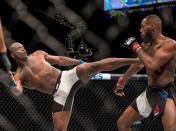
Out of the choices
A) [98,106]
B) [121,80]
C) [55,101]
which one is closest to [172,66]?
[121,80]

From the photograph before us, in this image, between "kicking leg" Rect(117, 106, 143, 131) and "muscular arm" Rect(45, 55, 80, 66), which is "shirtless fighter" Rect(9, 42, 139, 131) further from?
"kicking leg" Rect(117, 106, 143, 131)

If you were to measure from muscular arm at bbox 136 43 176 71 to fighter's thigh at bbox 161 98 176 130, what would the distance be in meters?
0.24

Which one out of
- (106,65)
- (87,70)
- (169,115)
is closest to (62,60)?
(87,70)

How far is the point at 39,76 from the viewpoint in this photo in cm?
312

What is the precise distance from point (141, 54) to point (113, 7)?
6.16 ft

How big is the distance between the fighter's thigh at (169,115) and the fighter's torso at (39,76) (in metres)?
0.94

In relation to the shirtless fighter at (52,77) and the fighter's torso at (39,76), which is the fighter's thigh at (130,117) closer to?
the shirtless fighter at (52,77)

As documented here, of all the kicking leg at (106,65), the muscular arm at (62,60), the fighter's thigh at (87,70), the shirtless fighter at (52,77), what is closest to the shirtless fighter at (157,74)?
the kicking leg at (106,65)

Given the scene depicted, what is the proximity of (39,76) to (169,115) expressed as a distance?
108 cm

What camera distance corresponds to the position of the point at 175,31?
4.73 meters

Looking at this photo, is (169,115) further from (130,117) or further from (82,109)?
(82,109)

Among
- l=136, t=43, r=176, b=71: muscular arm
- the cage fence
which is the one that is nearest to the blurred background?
the cage fence

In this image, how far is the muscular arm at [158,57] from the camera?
2484mm

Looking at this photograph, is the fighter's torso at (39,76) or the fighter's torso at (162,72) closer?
the fighter's torso at (162,72)
